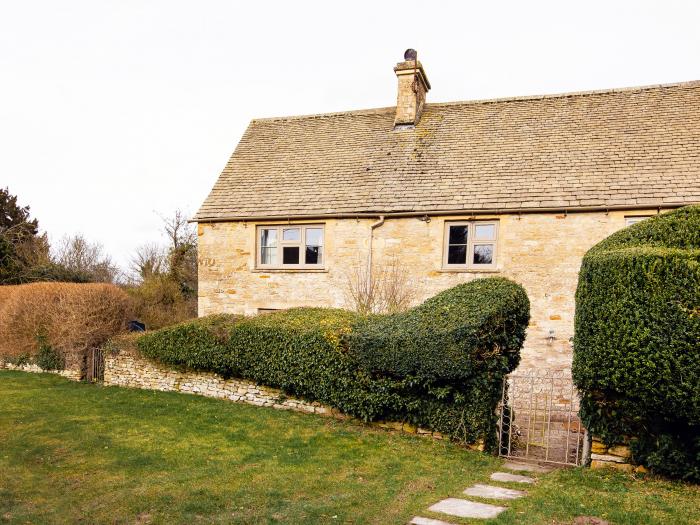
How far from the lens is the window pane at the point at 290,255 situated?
15609 mm

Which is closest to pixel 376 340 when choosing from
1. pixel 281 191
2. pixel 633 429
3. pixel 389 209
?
pixel 633 429

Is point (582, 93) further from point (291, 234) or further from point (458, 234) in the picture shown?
point (291, 234)

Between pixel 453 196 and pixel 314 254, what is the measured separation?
4.82m

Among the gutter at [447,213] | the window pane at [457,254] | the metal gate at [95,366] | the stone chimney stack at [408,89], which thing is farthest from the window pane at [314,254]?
the metal gate at [95,366]

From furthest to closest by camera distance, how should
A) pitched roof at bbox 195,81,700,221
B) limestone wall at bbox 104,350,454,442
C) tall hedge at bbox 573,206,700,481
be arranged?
pitched roof at bbox 195,81,700,221 < limestone wall at bbox 104,350,454,442 < tall hedge at bbox 573,206,700,481

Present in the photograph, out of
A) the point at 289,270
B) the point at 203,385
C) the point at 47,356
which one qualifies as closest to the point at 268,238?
the point at 289,270

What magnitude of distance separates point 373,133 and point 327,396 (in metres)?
10.9

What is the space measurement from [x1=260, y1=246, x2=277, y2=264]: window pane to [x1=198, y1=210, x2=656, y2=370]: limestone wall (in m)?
0.32

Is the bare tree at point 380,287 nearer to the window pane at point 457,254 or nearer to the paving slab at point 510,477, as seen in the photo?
the window pane at point 457,254

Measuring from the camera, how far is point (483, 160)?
594 inches

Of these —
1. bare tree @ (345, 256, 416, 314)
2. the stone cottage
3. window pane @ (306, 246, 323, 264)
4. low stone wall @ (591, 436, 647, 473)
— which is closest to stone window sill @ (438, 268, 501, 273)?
the stone cottage

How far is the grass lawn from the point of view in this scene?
5.55m

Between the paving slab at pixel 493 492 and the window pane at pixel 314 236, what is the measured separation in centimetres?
1000

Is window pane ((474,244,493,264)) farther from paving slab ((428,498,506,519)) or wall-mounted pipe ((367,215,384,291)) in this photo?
paving slab ((428,498,506,519))
